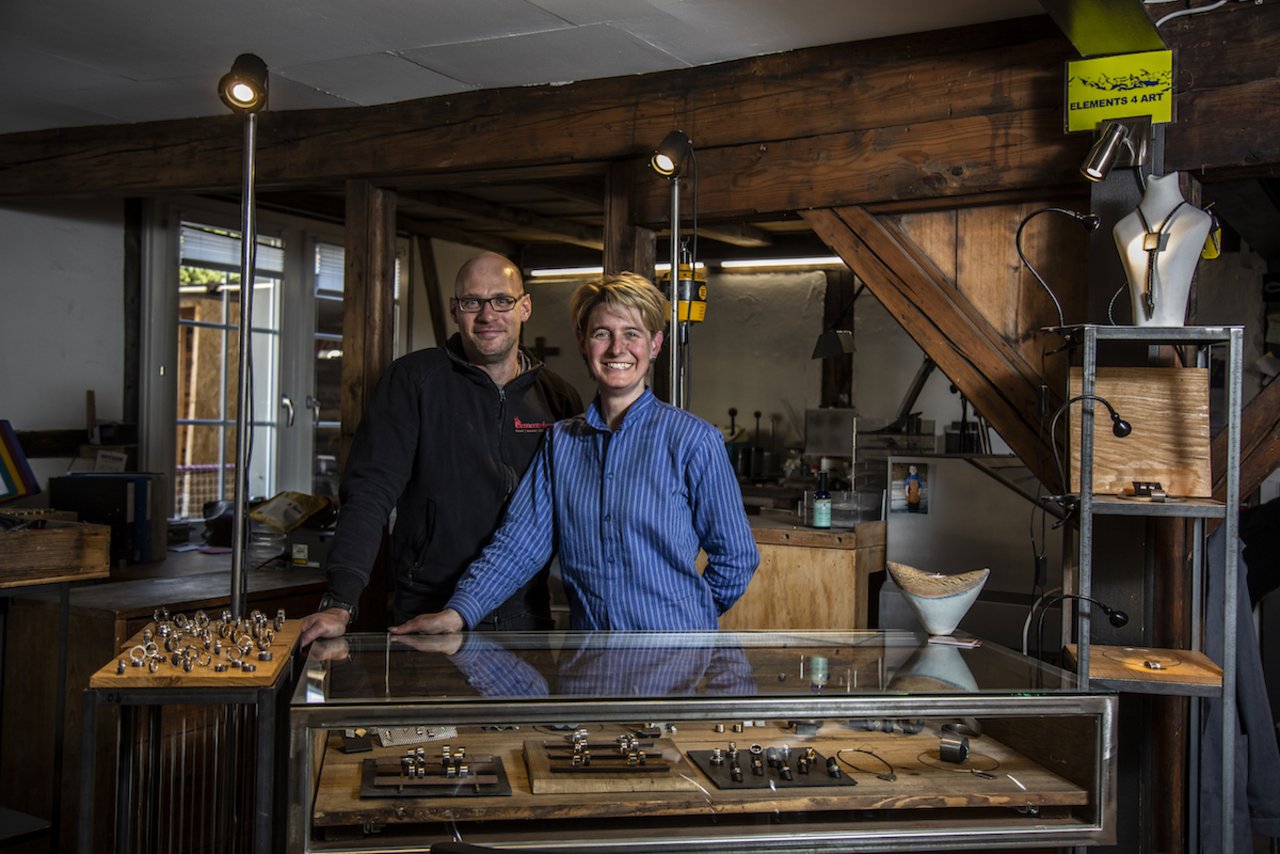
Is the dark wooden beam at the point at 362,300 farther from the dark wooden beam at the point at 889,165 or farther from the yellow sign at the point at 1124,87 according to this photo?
the yellow sign at the point at 1124,87

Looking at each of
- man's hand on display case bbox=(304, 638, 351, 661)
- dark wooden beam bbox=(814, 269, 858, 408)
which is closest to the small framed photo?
man's hand on display case bbox=(304, 638, 351, 661)

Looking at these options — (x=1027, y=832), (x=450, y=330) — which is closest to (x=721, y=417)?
(x=450, y=330)

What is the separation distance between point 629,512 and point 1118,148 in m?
1.70

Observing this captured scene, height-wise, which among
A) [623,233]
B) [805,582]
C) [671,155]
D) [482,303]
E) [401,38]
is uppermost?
[401,38]

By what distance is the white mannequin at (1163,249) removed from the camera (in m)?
3.00

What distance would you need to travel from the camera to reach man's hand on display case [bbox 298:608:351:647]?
92.1 inches

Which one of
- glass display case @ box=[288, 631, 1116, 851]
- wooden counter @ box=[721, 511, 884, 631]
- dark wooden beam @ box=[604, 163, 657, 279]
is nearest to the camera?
glass display case @ box=[288, 631, 1116, 851]

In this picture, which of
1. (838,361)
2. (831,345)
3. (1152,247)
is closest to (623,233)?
(1152,247)

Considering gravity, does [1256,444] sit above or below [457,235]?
below

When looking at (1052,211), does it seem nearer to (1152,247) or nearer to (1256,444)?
(1152,247)

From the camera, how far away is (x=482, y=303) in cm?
310

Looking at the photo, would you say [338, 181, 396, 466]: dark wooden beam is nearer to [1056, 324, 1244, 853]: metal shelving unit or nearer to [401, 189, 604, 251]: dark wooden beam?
[401, 189, 604, 251]: dark wooden beam

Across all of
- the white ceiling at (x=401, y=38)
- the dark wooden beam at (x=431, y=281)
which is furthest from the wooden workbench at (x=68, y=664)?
the dark wooden beam at (x=431, y=281)

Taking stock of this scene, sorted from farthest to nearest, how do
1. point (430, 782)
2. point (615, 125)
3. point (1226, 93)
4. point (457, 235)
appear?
point (457, 235) < point (615, 125) < point (1226, 93) < point (430, 782)
